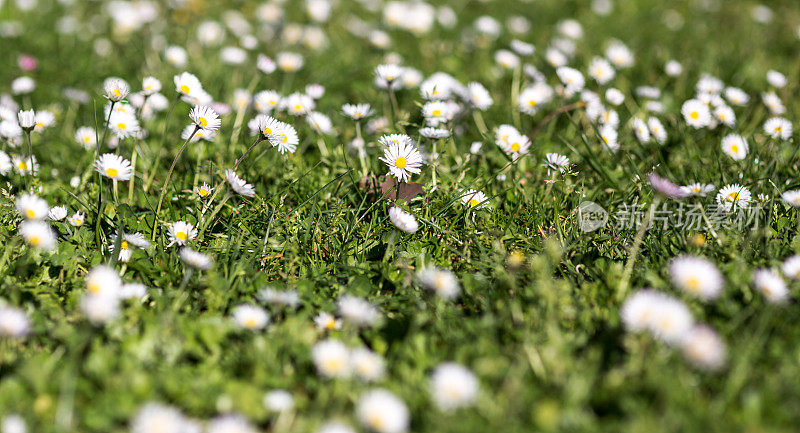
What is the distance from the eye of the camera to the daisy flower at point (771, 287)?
155cm

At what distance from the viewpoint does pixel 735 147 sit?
255 cm

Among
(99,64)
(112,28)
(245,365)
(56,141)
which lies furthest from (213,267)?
(112,28)

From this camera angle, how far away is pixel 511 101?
320 centimetres

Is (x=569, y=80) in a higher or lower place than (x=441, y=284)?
lower

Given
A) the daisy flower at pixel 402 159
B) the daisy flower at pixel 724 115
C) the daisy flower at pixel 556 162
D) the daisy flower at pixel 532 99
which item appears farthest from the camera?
the daisy flower at pixel 532 99

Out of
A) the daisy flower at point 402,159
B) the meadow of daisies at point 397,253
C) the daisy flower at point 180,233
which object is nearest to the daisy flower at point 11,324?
the meadow of daisies at point 397,253

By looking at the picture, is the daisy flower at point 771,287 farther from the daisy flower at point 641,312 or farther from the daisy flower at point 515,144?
the daisy flower at point 515,144

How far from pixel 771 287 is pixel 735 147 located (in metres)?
1.16

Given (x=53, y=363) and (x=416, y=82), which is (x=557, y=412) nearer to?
(x=53, y=363)

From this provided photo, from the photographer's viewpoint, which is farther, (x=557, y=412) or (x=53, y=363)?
(x=53, y=363)

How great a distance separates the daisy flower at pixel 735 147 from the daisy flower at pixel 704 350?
1476mm

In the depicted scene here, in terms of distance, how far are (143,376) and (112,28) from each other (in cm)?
356

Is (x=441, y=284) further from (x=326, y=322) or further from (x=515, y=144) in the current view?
(x=515, y=144)

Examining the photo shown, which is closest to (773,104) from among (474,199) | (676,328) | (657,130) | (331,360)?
(657,130)
